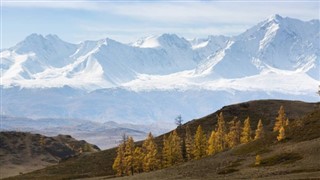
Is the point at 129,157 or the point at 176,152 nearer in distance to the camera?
the point at 129,157

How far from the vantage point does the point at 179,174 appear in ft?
380

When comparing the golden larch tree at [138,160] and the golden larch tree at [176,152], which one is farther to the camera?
the golden larch tree at [138,160]

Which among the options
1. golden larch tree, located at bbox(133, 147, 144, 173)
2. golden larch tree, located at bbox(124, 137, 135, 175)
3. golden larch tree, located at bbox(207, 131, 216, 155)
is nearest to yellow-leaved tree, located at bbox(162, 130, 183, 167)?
golden larch tree, located at bbox(133, 147, 144, 173)

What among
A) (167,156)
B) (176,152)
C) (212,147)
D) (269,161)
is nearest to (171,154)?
(167,156)

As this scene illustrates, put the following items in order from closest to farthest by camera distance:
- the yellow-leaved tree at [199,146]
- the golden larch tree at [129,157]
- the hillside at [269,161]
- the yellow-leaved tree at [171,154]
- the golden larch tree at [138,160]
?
the hillside at [269,161]
the yellow-leaved tree at [171,154]
the golden larch tree at [129,157]
the golden larch tree at [138,160]
the yellow-leaved tree at [199,146]

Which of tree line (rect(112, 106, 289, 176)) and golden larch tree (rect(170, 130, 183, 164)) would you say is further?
golden larch tree (rect(170, 130, 183, 164))

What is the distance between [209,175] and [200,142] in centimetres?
5762

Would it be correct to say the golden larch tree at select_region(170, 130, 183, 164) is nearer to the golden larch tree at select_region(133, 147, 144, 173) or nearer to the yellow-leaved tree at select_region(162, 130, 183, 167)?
the yellow-leaved tree at select_region(162, 130, 183, 167)

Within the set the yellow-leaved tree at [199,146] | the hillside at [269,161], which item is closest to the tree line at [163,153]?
the yellow-leaved tree at [199,146]

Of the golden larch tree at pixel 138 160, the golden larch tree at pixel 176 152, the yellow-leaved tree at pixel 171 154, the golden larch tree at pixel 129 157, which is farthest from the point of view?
the golden larch tree at pixel 138 160

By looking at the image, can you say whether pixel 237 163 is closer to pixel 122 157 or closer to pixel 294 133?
pixel 294 133

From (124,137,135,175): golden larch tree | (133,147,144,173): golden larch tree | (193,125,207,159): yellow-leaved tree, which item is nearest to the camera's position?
(124,137,135,175): golden larch tree

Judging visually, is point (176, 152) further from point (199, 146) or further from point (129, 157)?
point (129, 157)

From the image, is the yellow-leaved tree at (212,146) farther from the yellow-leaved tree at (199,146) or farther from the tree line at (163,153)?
the yellow-leaved tree at (199,146)
